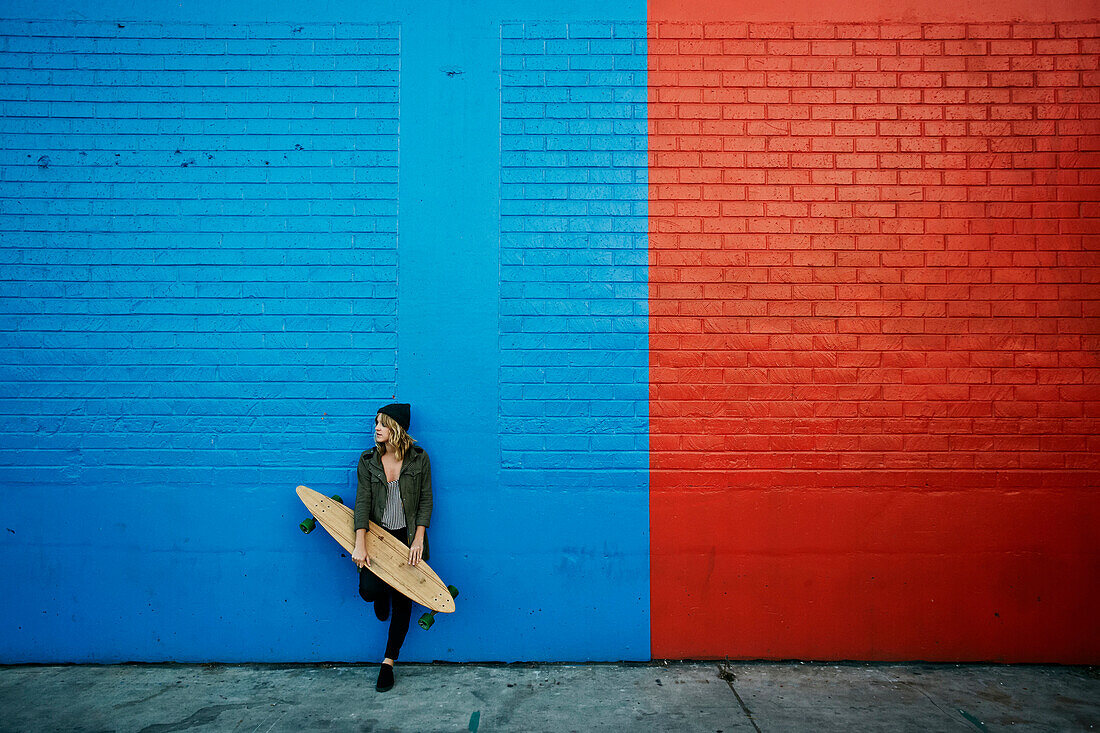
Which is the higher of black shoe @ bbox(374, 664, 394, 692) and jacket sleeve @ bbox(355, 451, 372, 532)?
jacket sleeve @ bbox(355, 451, 372, 532)

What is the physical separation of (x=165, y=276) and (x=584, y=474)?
3.48 metres

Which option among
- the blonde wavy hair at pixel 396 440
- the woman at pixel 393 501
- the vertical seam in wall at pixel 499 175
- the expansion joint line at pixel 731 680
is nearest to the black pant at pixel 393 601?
the woman at pixel 393 501

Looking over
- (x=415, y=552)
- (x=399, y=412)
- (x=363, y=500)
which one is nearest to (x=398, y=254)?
(x=399, y=412)

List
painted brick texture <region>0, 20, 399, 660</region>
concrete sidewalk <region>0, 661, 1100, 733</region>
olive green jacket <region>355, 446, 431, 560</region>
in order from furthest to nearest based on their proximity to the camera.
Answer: painted brick texture <region>0, 20, 399, 660</region>
olive green jacket <region>355, 446, 431, 560</region>
concrete sidewalk <region>0, 661, 1100, 733</region>

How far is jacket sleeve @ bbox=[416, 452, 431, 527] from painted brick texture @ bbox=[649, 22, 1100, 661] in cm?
164

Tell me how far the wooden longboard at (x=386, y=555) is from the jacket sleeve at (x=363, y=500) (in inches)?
4.3

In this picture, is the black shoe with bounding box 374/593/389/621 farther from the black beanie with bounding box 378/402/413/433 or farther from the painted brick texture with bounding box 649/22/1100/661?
the painted brick texture with bounding box 649/22/1100/661

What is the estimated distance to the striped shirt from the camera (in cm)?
432

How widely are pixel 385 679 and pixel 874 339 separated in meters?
4.26

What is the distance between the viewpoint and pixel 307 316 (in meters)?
4.67

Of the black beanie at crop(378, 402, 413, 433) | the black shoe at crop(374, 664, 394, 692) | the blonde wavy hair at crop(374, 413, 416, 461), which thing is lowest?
the black shoe at crop(374, 664, 394, 692)

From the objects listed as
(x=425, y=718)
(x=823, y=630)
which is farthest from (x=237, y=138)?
(x=823, y=630)

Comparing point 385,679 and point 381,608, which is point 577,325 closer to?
point 381,608

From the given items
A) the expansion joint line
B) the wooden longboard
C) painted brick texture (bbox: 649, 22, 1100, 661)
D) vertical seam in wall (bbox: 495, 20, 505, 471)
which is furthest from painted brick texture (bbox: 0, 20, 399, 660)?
the expansion joint line
